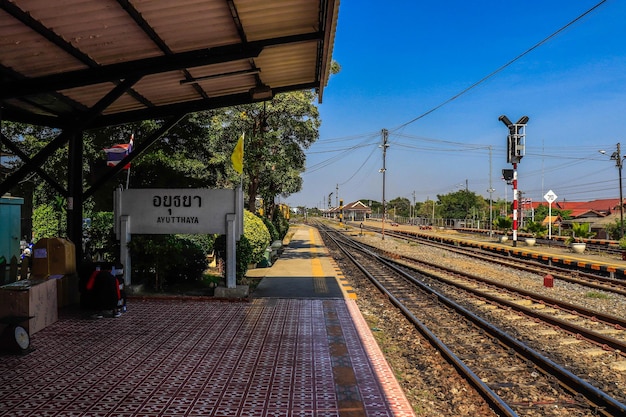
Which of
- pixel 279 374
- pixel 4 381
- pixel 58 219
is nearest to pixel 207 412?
pixel 279 374

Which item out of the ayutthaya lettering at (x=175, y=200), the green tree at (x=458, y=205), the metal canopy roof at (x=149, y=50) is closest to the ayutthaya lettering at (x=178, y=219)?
the ayutthaya lettering at (x=175, y=200)

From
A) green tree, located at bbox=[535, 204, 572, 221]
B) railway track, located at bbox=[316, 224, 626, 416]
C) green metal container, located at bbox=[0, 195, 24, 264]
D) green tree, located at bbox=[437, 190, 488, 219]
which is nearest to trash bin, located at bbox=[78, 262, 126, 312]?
green metal container, located at bbox=[0, 195, 24, 264]

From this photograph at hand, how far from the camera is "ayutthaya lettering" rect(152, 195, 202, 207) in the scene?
9.31 metres

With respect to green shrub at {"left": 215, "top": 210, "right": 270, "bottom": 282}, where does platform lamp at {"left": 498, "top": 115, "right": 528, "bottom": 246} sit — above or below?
above

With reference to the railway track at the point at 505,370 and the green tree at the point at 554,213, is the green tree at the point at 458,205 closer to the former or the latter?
the green tree at the point at 554,213

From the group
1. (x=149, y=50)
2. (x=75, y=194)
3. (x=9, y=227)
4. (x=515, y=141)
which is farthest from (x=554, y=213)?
(x=9, y=227)

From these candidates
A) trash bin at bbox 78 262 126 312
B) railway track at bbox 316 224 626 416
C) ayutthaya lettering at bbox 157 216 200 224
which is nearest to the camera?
railway track at bbox 316 224 626 416

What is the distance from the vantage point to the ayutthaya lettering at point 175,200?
931 cm

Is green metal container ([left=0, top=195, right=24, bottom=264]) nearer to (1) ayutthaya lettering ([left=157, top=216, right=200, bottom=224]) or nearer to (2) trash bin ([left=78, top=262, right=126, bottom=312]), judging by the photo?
(2) trash bin ([left=78, top=262, right=126, bottom=312])

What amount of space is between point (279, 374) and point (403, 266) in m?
13.7

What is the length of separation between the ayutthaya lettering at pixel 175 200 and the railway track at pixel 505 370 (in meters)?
5.27

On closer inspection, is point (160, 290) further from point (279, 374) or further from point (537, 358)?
point (537, 358)

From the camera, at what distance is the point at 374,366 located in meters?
Result: 5.50

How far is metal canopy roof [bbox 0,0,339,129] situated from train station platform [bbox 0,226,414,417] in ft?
12.7
